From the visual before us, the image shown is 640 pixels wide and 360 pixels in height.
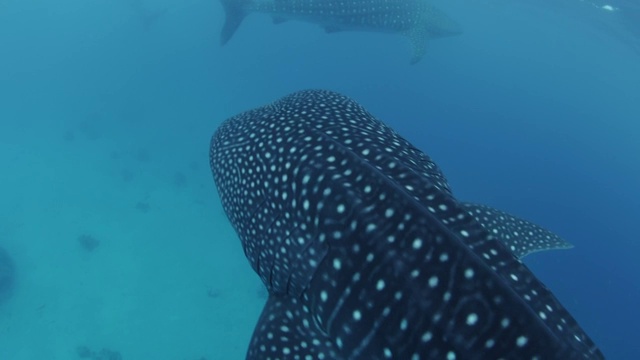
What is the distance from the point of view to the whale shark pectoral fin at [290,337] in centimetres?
312

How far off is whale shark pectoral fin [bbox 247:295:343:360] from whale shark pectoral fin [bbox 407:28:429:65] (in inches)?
565

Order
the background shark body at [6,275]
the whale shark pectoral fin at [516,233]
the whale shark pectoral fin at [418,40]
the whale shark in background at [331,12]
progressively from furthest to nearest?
1. the whale shark pectoral fin at [418,40]
2. the background shark body at [6,275]
3. the whale shark in background at [331,12]
4. the whale shark pectoral fin at [516,233]

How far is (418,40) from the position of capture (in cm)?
1611

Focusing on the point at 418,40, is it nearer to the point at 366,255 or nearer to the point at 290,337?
the point at 290,337

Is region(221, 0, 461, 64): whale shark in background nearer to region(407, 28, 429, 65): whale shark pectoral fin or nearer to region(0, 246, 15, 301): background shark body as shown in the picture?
region(407, 28, 429, 65): whale shark pectoral fin

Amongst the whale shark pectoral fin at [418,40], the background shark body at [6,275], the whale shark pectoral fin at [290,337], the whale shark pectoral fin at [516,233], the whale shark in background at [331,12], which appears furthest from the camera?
the whale shark pectoral fin at [418,40]

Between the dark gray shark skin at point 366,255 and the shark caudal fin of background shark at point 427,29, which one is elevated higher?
the shark caudal fin of background shark at point 427,29

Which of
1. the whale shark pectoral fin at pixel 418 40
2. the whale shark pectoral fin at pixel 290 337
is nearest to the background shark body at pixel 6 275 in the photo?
the whale shark pectoral fin at pixel 290 337

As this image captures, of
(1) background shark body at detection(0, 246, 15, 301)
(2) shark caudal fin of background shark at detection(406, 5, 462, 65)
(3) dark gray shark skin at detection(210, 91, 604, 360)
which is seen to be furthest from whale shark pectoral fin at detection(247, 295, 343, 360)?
(1) background shark body at detection(0, 246, 15, 301)

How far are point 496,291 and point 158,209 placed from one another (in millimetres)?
18945

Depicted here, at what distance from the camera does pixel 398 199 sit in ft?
8.52

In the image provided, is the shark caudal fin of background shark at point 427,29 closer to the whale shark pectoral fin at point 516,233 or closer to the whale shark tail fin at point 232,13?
the whale shark tail fin at point 232,13

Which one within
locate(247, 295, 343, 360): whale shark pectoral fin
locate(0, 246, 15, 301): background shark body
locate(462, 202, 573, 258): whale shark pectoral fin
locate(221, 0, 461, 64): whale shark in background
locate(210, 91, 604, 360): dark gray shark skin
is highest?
locate(221, 0, 461, 64): whale shark in background

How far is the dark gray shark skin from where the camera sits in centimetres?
222
